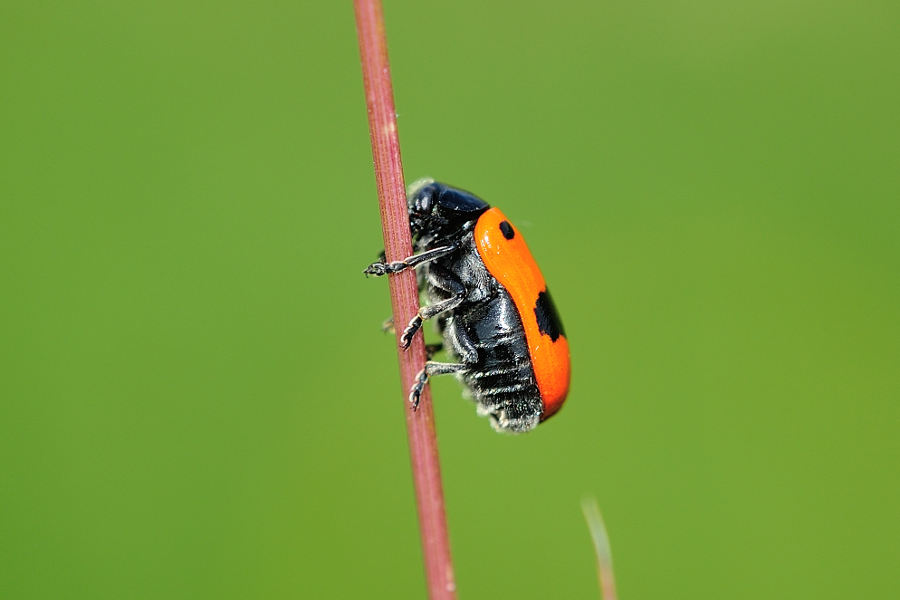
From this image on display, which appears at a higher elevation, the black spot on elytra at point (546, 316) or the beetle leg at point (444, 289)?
the beetle leg at point (444, 289)

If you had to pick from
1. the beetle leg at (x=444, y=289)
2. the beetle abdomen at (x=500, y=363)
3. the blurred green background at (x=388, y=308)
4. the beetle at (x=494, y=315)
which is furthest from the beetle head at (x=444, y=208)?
the blurred green background at (x=388, y=308)

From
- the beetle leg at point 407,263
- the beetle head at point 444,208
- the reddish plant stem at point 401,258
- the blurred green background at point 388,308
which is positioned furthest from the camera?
the blurred green background at point 388,308

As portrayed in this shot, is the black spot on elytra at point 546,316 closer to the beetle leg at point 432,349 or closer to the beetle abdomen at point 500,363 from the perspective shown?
the beetle abdomen at point 500,363

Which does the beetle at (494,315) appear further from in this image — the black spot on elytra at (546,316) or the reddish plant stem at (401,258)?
the reddish plant stem at (401,258)

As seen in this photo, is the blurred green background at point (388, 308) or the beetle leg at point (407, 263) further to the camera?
the blurred green background at point (388, 308)

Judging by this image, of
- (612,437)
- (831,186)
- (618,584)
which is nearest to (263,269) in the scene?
(612,437)

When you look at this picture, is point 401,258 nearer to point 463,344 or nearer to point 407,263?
point 407,263

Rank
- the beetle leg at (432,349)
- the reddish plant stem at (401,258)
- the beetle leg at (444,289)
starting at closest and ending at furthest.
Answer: the reddish plant stem at (401,258)
the beetle leg at (444,289)
the beetle leg at (432,349)

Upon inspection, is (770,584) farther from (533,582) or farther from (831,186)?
(831,186)
